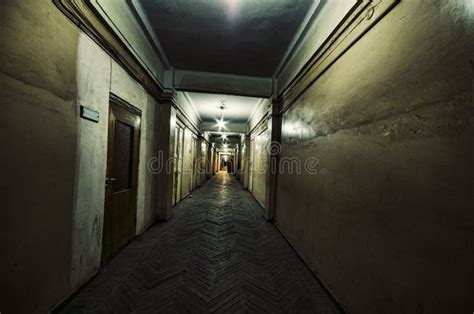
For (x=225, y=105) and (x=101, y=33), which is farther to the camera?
(x=225, y=105)

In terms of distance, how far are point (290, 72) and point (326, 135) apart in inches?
83.7

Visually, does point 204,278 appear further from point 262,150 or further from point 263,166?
point 262,150

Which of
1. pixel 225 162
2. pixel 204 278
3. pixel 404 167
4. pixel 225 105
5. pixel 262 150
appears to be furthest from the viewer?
pixel 225 162

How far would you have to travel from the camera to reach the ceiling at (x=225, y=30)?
2822 mm

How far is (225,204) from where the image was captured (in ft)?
23.0

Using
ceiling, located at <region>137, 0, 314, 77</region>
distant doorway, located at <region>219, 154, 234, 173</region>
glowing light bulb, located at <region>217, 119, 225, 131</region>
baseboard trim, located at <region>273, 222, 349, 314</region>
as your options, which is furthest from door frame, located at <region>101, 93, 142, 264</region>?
distant doorway, located at <region>219, 154, 234, 173</region>

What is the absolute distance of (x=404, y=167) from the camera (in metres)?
1.40

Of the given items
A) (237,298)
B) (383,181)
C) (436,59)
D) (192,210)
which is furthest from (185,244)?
(436,59)

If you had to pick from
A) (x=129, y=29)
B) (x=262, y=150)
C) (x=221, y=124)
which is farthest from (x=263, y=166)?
(x=221, y=124)

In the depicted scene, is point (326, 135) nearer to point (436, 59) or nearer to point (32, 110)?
point (436, 59)

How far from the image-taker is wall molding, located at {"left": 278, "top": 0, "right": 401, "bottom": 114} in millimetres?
1751

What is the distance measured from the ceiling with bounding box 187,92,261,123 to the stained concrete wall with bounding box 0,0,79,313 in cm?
519

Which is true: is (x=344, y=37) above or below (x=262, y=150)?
above

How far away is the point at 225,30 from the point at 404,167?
322 cm
